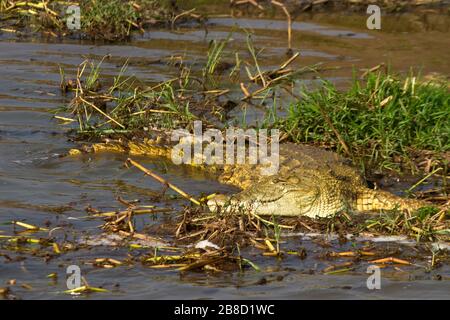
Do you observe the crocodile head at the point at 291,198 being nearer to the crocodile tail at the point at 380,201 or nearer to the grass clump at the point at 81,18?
the crocodile tail at the point at 380,201

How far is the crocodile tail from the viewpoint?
23.6ft

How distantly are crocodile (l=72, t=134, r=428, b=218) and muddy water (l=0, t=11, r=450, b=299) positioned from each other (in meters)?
0.49

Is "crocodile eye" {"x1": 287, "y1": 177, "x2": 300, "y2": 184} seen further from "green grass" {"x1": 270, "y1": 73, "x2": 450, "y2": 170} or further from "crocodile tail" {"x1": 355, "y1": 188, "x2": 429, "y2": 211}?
"green grass" {"x1": 270, "y1": 73, "x2": 450, "y2": 170}

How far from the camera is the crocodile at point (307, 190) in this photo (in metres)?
7.20

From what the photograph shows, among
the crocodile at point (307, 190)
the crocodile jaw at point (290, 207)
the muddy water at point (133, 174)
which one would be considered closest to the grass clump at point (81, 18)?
the muddy water at point (133, 174)

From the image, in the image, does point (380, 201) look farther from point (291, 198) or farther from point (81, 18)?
point (81, 18)

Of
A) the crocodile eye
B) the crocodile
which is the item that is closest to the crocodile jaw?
the crocodile

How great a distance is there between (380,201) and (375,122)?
1303mm

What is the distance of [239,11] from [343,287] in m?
9.97

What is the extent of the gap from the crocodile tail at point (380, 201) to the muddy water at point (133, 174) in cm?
81

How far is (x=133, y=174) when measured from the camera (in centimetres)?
811

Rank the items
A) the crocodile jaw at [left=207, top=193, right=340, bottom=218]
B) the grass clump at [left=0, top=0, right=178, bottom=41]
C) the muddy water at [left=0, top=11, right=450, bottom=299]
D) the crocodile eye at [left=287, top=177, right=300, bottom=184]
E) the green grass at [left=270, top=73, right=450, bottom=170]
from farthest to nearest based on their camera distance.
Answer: the grass clump at [left=0, top=0, right=178, bottom=41] → the green grass at [left=270, top=73, right=450, bottom=170] → the crocodile eye at [left=287, top=177, right=300, bottom=184] → the crocodile jaw at [left=207, top=193, right=340, bottom=218] → the muddy water at [left=0, top=11, right=450, bottom=299]

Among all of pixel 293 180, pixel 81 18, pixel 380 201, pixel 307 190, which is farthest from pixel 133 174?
pixel 81 18

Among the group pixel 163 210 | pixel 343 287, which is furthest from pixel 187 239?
pixel 343 287
